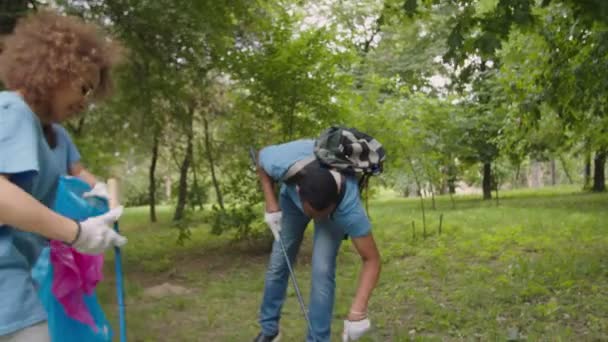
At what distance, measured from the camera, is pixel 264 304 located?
3.49m

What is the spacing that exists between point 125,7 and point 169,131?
3.22 m

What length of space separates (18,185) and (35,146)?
4.2 inches

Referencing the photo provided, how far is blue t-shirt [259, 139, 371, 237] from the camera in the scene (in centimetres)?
286

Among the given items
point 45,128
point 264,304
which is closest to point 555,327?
point 264,304

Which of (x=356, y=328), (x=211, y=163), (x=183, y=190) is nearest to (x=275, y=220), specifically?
(x=356, y=328)

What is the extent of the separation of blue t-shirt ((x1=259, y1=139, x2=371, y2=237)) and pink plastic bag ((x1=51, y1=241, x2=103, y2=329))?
1.44 m

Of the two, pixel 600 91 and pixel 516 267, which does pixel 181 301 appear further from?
pixel 600 91

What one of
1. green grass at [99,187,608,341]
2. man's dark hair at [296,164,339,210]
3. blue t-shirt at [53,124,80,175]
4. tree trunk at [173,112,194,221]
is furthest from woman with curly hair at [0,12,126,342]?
tree trunk at [173,112,194,221]

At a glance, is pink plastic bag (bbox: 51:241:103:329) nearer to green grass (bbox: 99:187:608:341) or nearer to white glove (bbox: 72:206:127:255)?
white glove (bbox: 72:206:127:255)

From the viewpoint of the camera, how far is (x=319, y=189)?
2.84 m

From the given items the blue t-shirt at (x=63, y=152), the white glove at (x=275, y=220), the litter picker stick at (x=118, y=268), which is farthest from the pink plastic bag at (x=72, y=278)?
the white glove at (x=275, y=220)

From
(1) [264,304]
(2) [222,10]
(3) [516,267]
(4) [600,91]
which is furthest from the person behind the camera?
(2) [222,10]

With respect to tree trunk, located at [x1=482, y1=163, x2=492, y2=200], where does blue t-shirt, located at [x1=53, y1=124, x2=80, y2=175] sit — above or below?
above

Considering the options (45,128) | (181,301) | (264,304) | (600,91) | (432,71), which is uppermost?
(432,71)
